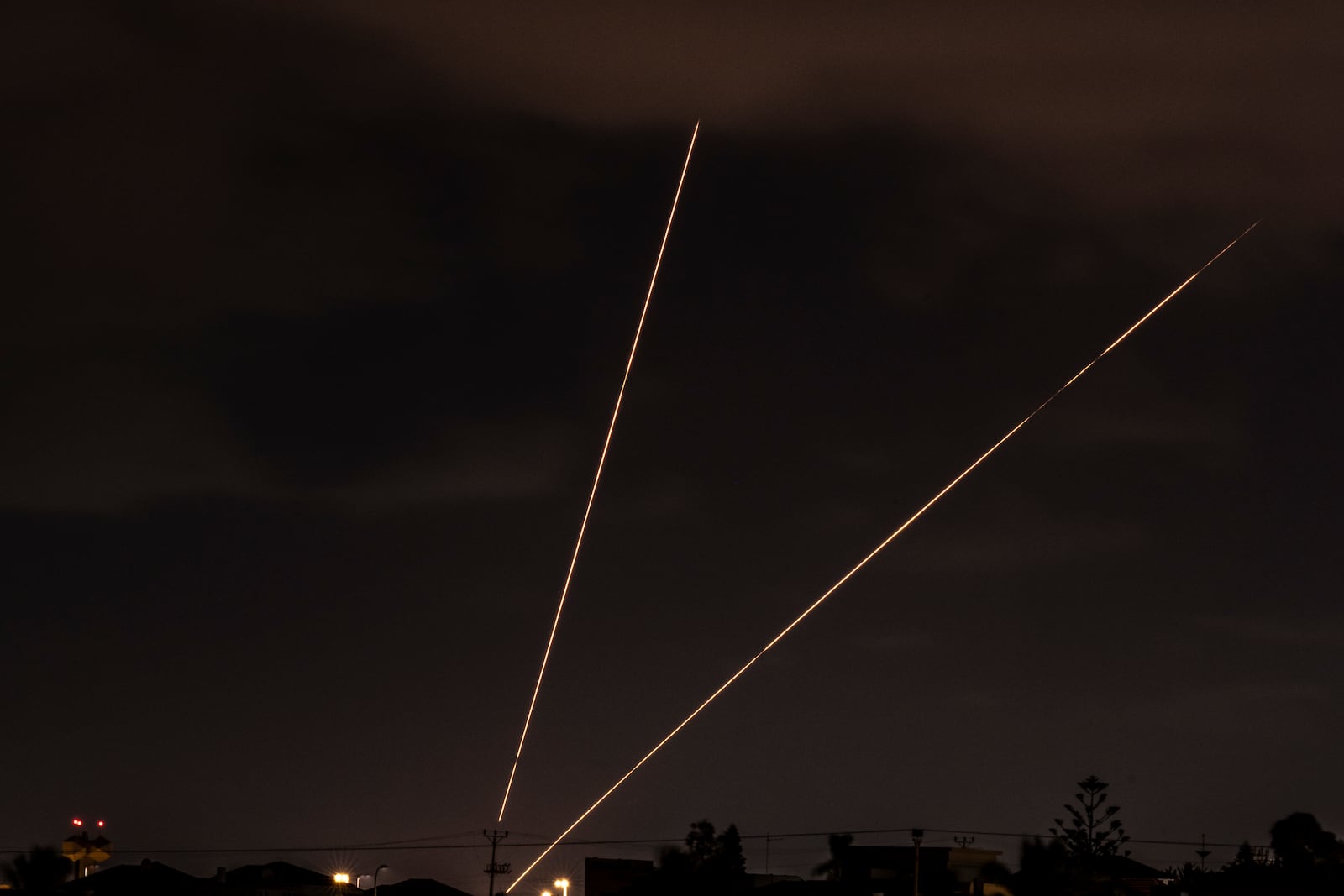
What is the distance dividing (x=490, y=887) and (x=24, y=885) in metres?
35.2

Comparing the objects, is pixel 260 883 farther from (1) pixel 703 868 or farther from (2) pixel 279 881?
(1) pixel 703 868

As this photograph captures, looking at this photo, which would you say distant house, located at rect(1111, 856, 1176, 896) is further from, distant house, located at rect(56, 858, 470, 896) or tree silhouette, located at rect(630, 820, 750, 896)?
distant house, located at rect(56, 858, 470, 896)

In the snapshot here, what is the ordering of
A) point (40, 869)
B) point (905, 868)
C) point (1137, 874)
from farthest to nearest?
point (1137, 874) < point (905, 868) < point (40, 869)

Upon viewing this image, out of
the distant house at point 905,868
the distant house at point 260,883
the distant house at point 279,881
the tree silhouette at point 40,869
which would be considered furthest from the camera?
the distant house at point 279,881

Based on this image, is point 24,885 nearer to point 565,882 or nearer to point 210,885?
point 565,882

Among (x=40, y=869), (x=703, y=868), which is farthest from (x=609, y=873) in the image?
(x=40, y=869)

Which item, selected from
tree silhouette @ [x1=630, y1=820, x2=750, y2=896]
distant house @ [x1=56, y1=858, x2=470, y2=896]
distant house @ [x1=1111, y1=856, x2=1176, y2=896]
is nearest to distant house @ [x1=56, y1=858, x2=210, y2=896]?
distant house @ [x1=56, y1=858, x2=470, y2=896]

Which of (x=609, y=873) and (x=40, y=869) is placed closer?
(x=40, y=869)

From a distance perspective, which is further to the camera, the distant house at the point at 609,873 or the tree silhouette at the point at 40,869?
the distant house at the point at 609,873

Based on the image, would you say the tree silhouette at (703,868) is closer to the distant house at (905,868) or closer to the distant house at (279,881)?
the distant house at (905,868)

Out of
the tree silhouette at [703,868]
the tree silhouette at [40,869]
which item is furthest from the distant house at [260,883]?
the tree silhouette at [40,869]

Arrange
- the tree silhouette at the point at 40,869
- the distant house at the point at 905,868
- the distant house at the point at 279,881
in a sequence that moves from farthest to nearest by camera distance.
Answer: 1. the distant house at the point at 279,881
2. the distant house at the point at 905,868
3. the tree silhouette at the point at 40,869

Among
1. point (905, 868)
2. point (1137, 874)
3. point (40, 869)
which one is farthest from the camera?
point (1137, 874)

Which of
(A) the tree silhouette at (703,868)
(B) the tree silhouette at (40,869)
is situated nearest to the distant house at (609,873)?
(A) the tree silhouette at (703,868)
